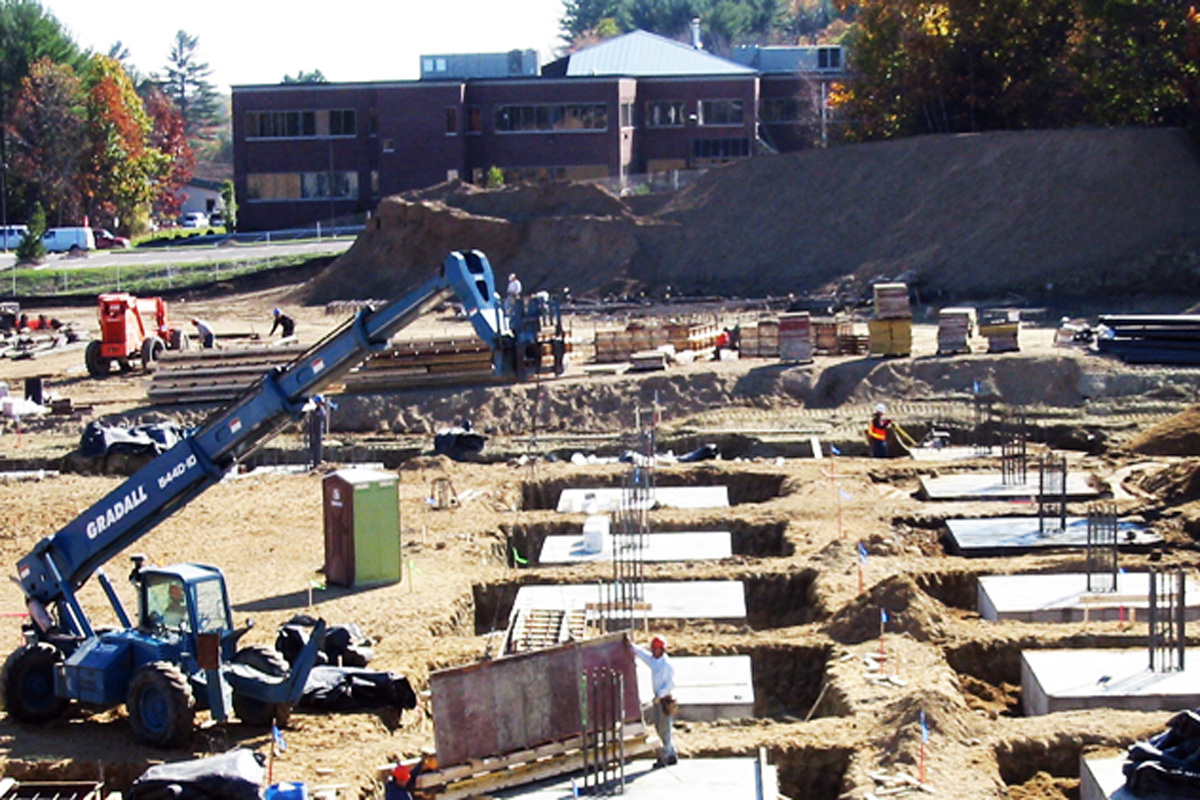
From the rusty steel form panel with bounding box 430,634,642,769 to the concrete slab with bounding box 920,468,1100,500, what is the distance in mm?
13340

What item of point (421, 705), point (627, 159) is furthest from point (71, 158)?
point (421, 705)

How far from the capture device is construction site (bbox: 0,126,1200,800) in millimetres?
15719

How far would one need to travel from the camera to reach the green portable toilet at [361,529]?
22.9m

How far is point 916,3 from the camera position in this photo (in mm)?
61969

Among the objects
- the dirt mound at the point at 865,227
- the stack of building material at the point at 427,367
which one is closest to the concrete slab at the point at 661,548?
the stack of building material at the point at 427,367

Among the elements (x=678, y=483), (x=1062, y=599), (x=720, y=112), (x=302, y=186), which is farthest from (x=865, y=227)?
(x=1062, y=599)

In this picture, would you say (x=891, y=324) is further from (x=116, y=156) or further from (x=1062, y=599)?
(x=116, y=156)

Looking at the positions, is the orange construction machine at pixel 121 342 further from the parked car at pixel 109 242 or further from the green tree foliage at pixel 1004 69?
the parked car at pixel 109 242

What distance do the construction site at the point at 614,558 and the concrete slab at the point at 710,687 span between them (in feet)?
0.18

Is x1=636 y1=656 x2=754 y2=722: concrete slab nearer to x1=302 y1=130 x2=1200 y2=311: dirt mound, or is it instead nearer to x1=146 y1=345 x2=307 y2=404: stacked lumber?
x1=146 y1=345 x2=307 y2=404: stacked lumber

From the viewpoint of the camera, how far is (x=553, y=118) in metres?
79.1

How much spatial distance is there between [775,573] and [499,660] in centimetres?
884

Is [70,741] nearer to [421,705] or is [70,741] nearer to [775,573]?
[421,705]

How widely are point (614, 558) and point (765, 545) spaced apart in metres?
3.66
